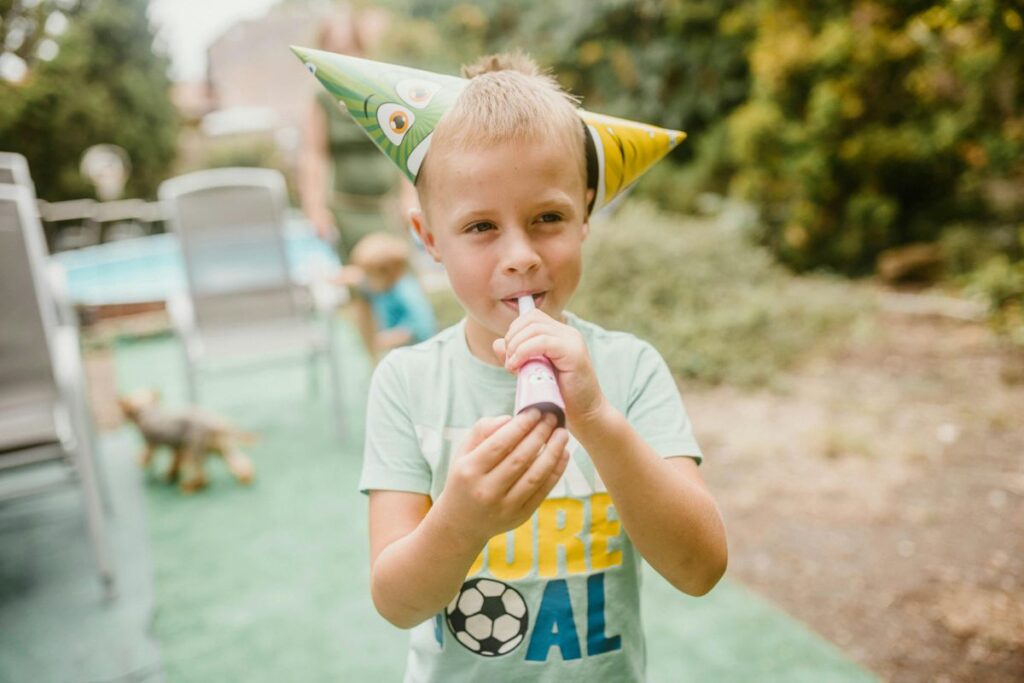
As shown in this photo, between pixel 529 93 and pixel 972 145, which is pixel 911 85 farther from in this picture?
pixel 529 93

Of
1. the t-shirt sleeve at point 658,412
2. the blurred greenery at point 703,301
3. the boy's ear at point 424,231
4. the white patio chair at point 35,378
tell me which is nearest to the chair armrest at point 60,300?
the white patio chair at point 35,378

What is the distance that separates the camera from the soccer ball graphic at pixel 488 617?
1.13 meters

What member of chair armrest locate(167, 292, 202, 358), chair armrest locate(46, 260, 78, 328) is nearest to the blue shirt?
chair armrest locate(167, 292, 202, 358)

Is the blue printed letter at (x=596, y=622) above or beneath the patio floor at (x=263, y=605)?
above

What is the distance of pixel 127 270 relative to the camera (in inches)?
395

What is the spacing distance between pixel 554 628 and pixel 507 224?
628 mm

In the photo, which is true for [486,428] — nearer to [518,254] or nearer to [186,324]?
[518,254]

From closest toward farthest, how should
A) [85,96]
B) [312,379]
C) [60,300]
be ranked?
[60,300]
[85,96]
[312,379]

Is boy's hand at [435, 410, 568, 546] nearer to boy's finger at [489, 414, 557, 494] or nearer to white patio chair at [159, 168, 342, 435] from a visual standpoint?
boy's finger at [489, 414, 557, 494]

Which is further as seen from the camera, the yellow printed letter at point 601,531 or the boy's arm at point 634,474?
the yellow printed letter at point 601,531

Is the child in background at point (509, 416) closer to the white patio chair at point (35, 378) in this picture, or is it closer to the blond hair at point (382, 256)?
the white patio chair at point (35, 378)

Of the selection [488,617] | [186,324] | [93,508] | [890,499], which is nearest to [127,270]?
[186,324]

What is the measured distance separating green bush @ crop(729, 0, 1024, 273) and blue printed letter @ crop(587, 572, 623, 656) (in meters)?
6.34

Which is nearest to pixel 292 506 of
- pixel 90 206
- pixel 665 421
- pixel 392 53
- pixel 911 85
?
pixel 665 421
